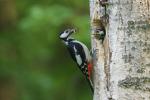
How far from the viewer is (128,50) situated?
511 cm

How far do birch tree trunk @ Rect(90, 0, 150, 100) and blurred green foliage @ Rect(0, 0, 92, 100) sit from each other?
4.11 meters

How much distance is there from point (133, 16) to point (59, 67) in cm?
579

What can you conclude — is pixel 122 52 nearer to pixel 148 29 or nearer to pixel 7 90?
pixel 148 29

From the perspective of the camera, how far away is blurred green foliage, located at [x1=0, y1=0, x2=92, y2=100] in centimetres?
995

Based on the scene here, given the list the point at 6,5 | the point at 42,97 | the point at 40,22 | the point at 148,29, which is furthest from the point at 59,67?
the point at 148,29

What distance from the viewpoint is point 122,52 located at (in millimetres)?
5156

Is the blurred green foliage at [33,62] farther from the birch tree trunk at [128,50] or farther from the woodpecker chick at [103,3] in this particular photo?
the birch tree trunk at [128,50]

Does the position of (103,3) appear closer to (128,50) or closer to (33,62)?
(128,50)

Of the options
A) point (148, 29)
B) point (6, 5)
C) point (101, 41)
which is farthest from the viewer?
point (6, 5)

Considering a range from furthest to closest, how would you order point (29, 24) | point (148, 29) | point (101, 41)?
Answer: point (29, 24)
point (101, 41)
point (148, 29)

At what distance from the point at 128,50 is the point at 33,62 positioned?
631 cm

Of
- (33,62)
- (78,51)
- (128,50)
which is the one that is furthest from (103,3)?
(33,62)

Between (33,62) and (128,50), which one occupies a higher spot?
(128,50)

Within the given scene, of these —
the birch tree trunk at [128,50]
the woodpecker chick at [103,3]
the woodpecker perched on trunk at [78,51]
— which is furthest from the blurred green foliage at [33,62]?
the birch tree trunk at [128,50]
